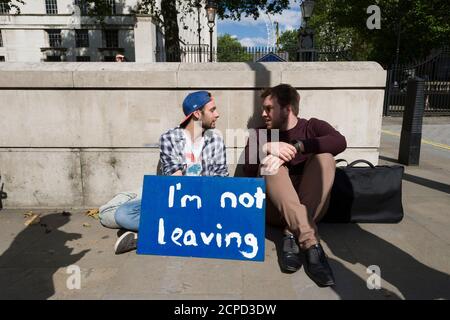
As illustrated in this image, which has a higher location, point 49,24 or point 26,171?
point 49,24

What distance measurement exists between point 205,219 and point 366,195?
1715mm

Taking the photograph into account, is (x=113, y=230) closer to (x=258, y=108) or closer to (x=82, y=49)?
(x=258, y=108)

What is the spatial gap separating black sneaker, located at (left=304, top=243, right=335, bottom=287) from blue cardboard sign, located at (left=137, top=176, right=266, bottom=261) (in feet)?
1.29

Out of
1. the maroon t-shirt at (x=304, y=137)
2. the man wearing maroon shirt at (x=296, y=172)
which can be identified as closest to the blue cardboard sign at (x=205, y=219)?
the man wearing maroon shirt at (x=296, y=172)

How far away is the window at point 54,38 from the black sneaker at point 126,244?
44.1 m

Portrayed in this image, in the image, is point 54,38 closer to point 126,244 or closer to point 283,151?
point 126,244

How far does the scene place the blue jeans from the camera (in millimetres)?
3334

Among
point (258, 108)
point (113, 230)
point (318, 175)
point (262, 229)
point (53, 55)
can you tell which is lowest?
point (113, 230)

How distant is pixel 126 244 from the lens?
123 inches

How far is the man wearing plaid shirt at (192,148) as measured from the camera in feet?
10.9
